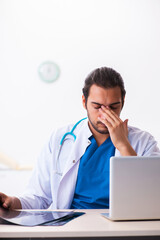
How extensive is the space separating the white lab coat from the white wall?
1.65 m

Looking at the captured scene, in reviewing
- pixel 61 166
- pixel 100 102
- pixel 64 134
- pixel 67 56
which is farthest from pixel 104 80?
pixel 67 56

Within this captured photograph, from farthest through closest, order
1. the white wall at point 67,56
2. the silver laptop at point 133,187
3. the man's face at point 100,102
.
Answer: the white wall at point 67,56
the man's face at point 100,102
the silver laptop at point 133,187

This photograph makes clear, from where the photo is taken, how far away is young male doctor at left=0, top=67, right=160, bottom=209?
1.77 meters

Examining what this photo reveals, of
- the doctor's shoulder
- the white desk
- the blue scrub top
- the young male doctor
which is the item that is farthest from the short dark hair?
the white desk

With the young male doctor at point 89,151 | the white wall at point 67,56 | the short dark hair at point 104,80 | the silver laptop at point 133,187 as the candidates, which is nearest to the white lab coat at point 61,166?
the young male doctor at point 89,151

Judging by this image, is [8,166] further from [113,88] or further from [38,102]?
[113,88]

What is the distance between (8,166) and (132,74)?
1.58 meters

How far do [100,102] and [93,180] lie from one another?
428mm

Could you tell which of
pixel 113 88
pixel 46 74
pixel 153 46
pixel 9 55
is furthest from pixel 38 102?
pixel 113 88

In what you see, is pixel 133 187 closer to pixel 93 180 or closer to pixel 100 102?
pixel 93 180

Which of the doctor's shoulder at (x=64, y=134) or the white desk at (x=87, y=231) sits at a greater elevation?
the doctor's shoulder at (x=64, y=134)

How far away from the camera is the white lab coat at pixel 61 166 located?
5.91 feet

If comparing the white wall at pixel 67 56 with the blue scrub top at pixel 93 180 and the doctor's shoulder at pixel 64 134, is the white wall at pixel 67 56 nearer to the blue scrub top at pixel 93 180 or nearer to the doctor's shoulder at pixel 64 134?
the doctor's shoulder at pixel 64 134

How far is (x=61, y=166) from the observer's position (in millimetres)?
1896
